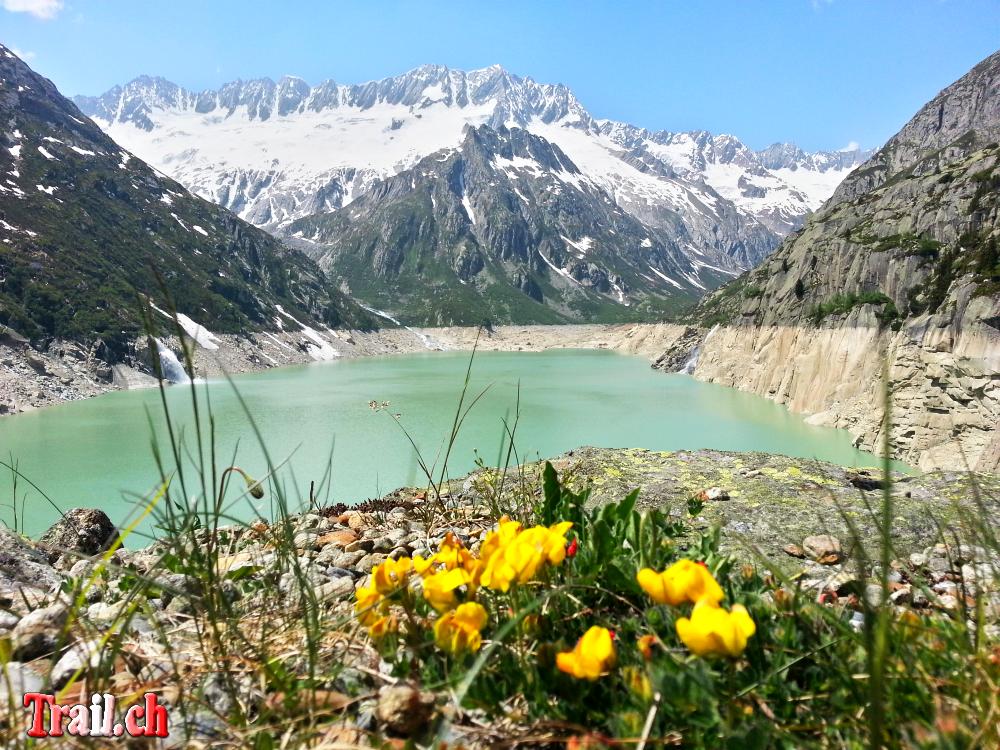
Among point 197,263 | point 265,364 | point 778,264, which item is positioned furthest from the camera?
point 197,263

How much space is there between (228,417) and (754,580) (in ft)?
101

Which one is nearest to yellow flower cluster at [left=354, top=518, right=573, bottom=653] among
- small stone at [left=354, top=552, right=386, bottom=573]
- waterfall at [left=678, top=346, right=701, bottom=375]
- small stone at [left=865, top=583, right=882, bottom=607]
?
small stone at [left=354, top=552, right=386, bottom=573]

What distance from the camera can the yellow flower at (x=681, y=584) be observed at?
1.18m


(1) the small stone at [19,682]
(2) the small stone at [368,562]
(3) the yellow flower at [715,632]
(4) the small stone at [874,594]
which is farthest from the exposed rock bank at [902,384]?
(1) the small stone at [19,682]

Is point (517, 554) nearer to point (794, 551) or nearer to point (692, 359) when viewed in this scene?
point (794, 551)

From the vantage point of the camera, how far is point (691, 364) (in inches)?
2169

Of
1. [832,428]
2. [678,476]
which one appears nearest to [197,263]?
[832,428]

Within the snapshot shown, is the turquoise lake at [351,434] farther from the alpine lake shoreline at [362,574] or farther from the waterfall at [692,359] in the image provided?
the waterfall at [692,359]

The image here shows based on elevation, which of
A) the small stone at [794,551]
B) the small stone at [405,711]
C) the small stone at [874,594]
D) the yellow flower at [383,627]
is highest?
the yellow flower at [383,627]

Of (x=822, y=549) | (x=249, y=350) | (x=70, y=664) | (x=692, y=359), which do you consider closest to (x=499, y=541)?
(x=70, y=664)

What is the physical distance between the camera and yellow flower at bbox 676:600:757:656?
3.45 ft

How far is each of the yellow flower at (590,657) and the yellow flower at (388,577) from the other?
0.64 metres

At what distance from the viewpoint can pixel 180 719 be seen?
1458 mm

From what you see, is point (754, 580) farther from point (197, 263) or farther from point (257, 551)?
point (197, 263)
